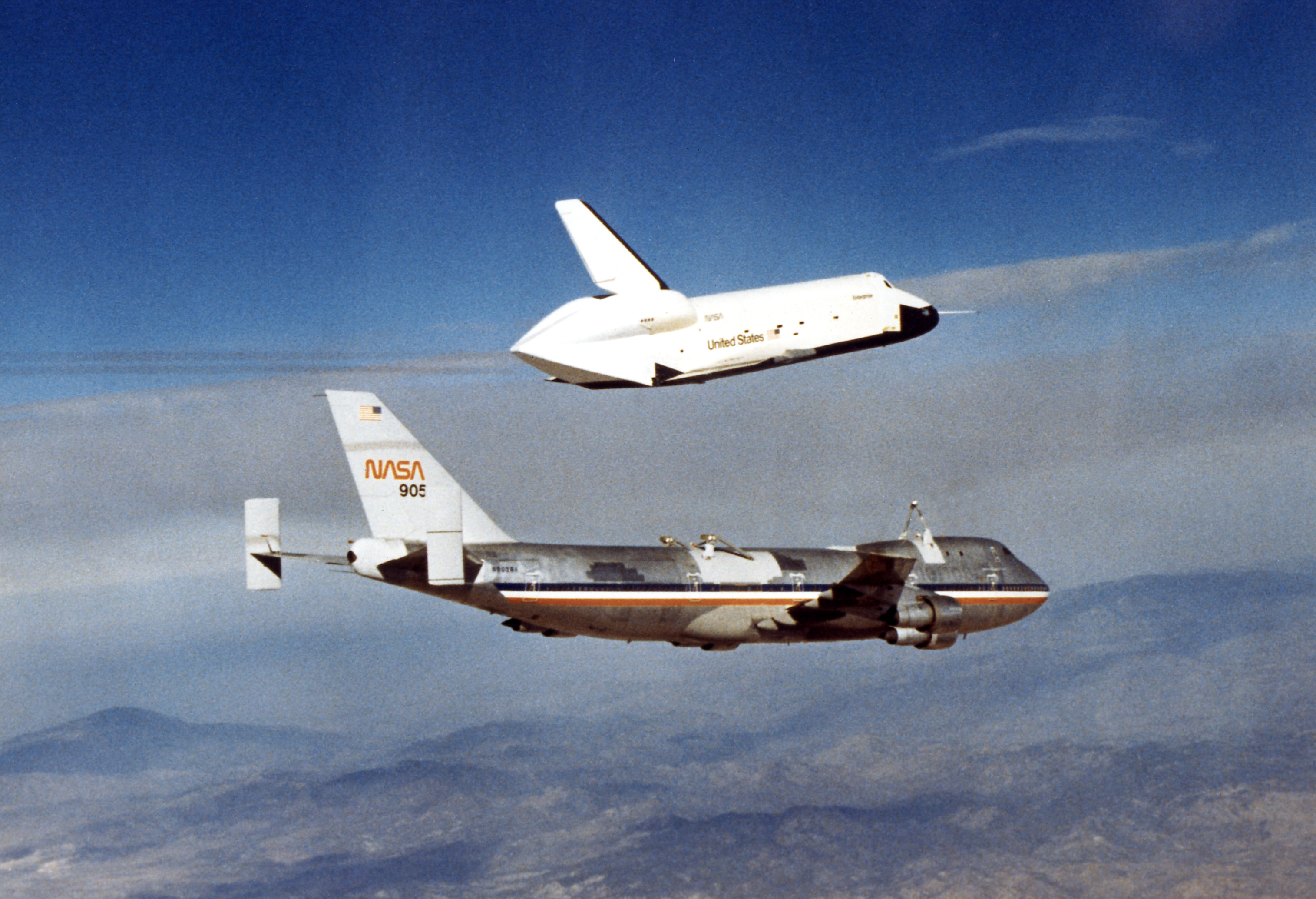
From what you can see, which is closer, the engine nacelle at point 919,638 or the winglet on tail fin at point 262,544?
the winglet on tail fin at point 262,544

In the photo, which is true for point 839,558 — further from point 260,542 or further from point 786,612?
point 260,542

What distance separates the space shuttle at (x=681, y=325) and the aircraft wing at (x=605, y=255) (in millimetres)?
32

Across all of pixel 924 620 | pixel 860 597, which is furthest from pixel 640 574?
pixel 924 620

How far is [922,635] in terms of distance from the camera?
54.3m

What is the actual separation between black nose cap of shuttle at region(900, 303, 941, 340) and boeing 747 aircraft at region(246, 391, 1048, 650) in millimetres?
9484

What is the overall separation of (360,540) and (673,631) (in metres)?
13.9

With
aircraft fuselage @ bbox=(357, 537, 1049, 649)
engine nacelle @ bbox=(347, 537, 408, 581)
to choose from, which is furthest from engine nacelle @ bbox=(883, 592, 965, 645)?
engine nacelle @ bbox=(347, 537, 408, 581)

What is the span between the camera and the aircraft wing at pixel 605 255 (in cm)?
4444

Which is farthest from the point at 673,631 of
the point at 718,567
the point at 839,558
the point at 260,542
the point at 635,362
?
the point at 260,542

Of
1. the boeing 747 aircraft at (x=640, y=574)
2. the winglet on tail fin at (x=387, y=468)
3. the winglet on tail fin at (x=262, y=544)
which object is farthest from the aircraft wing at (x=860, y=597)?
the winglet on tail fin at (x=262, y=544)

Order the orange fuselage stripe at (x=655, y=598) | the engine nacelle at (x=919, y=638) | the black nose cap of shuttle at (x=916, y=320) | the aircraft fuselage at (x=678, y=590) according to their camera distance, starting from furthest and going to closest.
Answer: the engine nacelle at (x=919, y=638)
the black nose cap of shuttle at (x=916, y=320)
the orange fuselage stripe at (x=655, y=598)
the aircraft fuselage at (x=678, y=590)

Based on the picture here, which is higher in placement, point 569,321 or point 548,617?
point 569,321

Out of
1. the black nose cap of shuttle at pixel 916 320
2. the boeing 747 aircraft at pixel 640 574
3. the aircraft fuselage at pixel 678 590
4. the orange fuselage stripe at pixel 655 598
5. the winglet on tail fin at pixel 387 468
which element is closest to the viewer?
the boeing 747 aircraft at pixel 640 574

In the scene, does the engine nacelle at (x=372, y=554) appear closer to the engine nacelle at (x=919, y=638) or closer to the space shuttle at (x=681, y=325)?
the space shuttle at (x=681, y=325)
